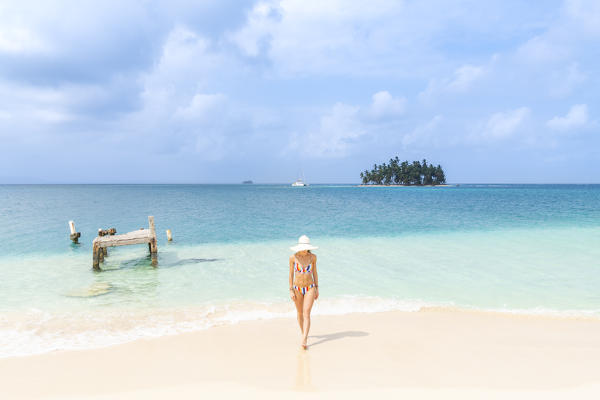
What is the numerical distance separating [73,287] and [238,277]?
556 centimetres

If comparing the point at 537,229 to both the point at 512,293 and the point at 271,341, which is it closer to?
the point at 512,293

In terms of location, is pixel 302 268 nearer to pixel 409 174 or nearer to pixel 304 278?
pixel 304 278

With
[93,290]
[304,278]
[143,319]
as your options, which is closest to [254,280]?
[143,319]

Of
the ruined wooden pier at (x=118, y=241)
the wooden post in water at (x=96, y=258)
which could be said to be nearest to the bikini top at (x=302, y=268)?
the ruined wooden pier at (x=118, y=241)

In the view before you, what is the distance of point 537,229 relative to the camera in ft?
75.6

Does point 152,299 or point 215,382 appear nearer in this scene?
point 215,382

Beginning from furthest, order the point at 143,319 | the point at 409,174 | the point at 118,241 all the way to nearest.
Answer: the point at 409,174, the point at 118,241, the point at 143,319

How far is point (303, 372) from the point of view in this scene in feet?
17.7

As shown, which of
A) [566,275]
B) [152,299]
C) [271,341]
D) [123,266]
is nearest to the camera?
[271,341]

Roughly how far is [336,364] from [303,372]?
629mm

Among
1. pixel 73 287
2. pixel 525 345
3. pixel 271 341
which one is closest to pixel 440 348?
pixel 525 345

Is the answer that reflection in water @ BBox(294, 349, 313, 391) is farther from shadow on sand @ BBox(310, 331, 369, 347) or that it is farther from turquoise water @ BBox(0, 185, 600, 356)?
turquoise water @ BBox(0, 185, 600, 356)

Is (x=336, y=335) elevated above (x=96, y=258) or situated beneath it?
situated beneath

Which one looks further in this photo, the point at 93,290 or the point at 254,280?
the point at 254,280
